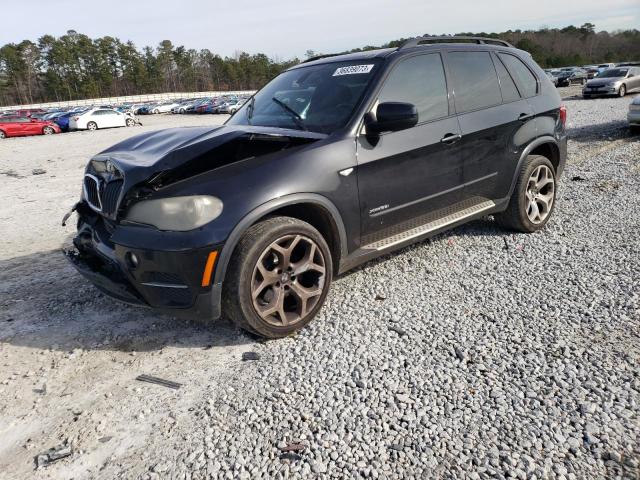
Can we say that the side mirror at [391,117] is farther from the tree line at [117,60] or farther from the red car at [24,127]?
the tree line at [117,60]

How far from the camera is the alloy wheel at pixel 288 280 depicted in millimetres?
3199

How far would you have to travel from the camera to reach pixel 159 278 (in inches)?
119

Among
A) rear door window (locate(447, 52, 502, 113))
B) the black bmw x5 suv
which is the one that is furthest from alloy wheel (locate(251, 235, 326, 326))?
rear door window (locate(447, 52, 502, 113))

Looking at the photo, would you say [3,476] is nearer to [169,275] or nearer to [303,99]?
[169,275]

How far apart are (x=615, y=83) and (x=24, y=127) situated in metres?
31.9

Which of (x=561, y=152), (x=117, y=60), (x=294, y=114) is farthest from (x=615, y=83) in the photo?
(x=117, y=60)

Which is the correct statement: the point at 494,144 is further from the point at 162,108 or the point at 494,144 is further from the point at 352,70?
the point at 162,108

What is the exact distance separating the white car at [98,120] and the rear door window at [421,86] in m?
30.6

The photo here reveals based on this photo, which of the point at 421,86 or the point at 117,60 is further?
the point at 117,60

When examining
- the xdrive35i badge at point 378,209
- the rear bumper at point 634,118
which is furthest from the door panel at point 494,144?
the rear bumper at point 634,118

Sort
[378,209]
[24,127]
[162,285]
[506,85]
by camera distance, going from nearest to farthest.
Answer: [162,285] → [378,209] → [506,85] → [24,127]

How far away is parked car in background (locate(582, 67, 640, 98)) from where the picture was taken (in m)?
24.4

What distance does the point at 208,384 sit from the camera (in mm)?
2908

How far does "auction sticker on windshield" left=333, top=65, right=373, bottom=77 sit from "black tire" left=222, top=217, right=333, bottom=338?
1.47 metres
